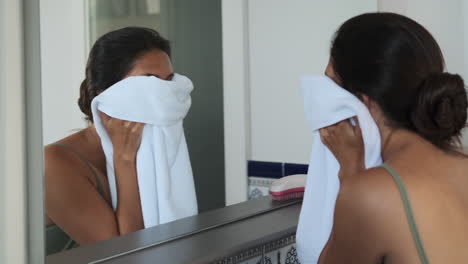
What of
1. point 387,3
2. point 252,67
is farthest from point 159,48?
point 387,3

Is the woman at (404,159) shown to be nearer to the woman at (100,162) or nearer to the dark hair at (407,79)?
the dark hair at (407,79)

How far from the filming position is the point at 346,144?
0.95 m

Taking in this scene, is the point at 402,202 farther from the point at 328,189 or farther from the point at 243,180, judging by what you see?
the point at 243,180

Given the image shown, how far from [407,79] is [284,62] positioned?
1.40ft

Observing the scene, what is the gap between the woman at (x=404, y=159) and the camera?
0.77 metres

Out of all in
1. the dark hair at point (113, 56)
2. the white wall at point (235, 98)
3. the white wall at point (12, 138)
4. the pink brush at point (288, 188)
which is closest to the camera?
the white wall at point (12, 138)

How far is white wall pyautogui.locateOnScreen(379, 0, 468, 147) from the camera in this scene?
1337 millimetres

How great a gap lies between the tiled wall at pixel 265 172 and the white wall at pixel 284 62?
0.01 meters

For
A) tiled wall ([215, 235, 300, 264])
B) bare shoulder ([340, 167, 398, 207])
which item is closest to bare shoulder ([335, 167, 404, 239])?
bare shoulder ([340, 167, 398, 207])

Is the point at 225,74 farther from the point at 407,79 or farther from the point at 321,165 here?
the point at 407,79

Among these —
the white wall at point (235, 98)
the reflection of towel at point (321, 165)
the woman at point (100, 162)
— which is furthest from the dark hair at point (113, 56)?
the reflection of towel at point (321, 165)

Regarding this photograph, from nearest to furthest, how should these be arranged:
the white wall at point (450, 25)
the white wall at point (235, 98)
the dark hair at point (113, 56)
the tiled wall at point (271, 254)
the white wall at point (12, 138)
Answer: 1. the white wall at point (12, 138)
2. the dark hair at point (113, 56)
3. the tiled wall at point (271, 254)
4. the white wall at point (235, 98)
5. the white wall at point (450, 25)

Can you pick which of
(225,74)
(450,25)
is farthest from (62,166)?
(450,25)

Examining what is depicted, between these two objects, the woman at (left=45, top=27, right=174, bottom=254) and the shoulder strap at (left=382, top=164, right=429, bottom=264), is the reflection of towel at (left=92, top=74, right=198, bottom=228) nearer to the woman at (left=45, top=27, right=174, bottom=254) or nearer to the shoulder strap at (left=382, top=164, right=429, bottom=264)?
the woman at (left=45, top=27, right=174, bottom=254)
